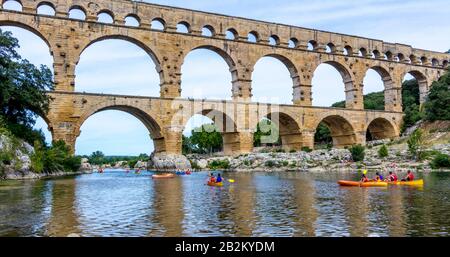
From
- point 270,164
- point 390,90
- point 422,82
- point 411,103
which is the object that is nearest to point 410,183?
point 270,164

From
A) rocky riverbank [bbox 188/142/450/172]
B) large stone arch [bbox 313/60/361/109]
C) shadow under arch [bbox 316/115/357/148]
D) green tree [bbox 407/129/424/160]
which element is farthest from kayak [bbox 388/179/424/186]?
large stone arch [bbox 313/60/361/109]

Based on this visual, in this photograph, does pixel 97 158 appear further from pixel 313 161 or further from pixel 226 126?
pixel 313 161

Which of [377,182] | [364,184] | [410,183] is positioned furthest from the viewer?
[410,183]

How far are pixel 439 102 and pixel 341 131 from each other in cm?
1003

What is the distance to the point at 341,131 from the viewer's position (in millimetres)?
50125

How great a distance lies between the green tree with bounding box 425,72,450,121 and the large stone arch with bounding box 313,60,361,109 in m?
7.17

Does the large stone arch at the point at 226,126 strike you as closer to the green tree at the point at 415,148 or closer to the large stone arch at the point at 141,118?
the large stone arch at the point at 141,118

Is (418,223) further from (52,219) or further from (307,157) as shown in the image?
(307,157)

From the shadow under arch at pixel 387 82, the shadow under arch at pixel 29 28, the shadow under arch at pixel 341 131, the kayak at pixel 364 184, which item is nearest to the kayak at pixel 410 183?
the kayak at pixel 364 184

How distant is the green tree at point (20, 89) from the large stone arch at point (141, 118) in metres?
2.89

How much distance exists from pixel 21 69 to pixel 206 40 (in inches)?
650

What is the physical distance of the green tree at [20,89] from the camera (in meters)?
29.5

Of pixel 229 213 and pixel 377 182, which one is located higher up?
pixel 377 182

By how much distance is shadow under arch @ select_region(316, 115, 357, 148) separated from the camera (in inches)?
1911
